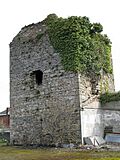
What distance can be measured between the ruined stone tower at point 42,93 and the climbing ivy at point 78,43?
1.21ft

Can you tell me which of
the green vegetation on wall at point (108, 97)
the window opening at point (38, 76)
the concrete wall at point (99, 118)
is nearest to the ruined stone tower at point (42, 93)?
the window opening at point (38, 76)

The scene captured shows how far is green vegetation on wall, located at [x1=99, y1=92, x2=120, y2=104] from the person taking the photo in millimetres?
15266

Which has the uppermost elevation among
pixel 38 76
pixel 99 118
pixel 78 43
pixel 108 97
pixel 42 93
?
pixel 78 43

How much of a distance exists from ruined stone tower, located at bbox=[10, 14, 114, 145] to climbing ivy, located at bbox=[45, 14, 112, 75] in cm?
37

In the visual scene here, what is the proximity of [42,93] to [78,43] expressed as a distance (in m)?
3.16

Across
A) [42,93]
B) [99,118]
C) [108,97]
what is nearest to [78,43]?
[108,97]

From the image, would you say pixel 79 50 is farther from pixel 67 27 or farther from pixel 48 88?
pixel 48 88

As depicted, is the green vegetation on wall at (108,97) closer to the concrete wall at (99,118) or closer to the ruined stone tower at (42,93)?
the concrete wall at (99,118)

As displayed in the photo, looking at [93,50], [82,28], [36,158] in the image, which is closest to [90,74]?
[93,50]

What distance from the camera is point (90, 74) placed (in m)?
15.6

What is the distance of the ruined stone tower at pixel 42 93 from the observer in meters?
14.8

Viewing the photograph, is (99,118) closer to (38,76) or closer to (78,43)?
(78,43)

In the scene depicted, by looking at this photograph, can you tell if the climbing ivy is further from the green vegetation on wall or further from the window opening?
the window opening

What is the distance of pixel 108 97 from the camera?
15.8m
